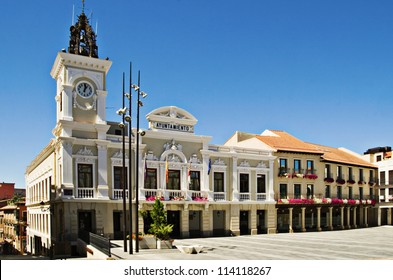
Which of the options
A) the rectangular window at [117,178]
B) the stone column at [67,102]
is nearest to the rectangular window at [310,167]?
the rectangular window at [117,178]

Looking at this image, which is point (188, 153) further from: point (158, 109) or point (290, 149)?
point (290, 149)

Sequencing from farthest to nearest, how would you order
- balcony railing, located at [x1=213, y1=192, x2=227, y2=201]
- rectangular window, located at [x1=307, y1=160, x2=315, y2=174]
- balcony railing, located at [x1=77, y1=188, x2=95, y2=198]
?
rectangular window, located at [x1=307, y1=160, x2=315, y2=174] → balcony railing, located at [x1=213, y1=192, x2=227, y2=201] → balcony railing, located at [x1=77, y1=188, x2=95, y2=198]

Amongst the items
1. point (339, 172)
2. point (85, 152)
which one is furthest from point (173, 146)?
point (339, 172)

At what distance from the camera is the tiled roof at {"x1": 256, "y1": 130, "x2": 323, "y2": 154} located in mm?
34500

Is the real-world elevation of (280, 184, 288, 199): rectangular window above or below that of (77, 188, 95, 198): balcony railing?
below

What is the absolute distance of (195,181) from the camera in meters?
29.9

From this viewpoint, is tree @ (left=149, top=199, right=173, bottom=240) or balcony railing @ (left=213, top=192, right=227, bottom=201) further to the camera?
balcony railing @ (left=213, top=192, right=227, bottom=201)

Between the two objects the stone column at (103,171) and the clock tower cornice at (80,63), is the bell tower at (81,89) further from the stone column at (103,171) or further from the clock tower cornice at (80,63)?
the stone column at (103,171)

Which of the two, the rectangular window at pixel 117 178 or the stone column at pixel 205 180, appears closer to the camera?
the rectangular window at pixel 117 178

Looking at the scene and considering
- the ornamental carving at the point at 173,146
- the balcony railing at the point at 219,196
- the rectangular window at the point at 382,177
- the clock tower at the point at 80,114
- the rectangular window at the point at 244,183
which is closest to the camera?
the clock tower at the point at 80,114

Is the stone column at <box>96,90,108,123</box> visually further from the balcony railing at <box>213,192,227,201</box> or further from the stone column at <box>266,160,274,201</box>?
the stone column at <box>266,160,274,201</box>

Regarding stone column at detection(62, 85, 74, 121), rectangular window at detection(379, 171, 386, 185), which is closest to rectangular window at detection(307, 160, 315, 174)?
rectangular window at detection(379, 171, 386, 185)

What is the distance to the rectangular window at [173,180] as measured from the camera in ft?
94.8
